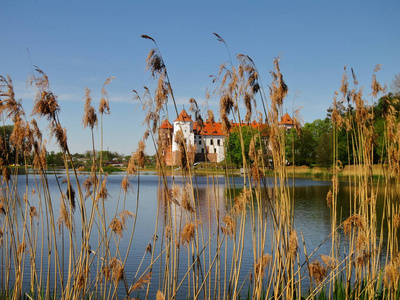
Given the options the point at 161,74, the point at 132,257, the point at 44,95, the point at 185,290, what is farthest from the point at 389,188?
the point at 132,257

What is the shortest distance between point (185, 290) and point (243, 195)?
14.4ft

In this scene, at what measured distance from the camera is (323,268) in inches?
139

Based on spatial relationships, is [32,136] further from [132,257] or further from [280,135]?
[132,257]

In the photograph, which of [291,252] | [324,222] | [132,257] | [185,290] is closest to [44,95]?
[291,252]

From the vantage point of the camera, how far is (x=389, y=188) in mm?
4422

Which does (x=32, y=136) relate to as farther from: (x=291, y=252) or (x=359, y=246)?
(x=359, y=246)

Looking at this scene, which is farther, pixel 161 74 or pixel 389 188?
pixel 389 188

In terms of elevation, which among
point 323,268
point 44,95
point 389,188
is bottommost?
point 323,268

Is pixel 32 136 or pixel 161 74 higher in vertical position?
pixel 161 74

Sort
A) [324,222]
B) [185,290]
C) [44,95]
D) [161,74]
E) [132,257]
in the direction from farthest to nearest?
[324,222] → [132,257] → [185,290] → [161,74] → [44,95]

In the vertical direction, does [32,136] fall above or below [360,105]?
below

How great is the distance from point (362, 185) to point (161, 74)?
9.51 feet

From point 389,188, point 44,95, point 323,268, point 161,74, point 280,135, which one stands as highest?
point 161,74

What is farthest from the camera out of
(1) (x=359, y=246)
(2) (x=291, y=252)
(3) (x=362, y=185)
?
(3) (x=362, y=185)
